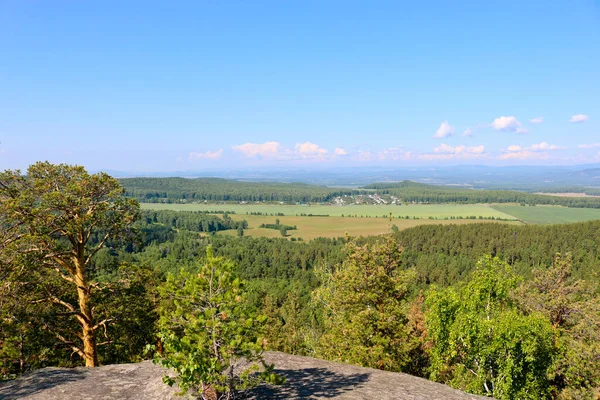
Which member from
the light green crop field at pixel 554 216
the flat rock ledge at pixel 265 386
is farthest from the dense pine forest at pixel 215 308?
the light green crop field at pixel 554 216

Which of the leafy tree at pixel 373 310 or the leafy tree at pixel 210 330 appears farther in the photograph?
the leafy tree at pixel 373 310

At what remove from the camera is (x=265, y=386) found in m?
11.4

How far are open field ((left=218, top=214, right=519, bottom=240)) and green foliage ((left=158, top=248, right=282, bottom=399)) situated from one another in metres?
124

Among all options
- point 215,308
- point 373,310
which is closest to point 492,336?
point 373,310

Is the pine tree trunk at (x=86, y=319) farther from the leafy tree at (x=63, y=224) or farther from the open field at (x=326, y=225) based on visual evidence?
the open field at (x=326, y=225)

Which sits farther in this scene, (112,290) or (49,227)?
(112,290)

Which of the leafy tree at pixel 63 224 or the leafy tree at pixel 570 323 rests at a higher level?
the leafy tree at pixel 63 224

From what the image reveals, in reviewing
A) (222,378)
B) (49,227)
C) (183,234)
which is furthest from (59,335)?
(183,234)

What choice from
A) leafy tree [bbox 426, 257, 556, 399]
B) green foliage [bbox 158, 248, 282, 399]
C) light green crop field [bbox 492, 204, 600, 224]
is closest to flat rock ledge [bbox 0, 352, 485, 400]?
leafy tree [bbox 426, 257, 556, 399]

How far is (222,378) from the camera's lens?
7.95 m

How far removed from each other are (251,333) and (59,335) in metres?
13.5

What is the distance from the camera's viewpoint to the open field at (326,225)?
147500mm

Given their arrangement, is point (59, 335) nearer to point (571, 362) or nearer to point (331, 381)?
point (331, 381)

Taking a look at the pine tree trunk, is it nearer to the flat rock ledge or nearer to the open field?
the flat rock ledge
